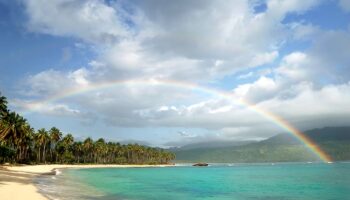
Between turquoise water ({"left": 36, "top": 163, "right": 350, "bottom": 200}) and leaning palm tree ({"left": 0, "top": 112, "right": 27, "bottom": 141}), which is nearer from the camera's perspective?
turquoise water ({"left": 36, "top": 163, "right": 350, "bottom": 200})

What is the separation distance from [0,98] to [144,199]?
67.0 m

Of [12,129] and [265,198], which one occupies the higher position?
[12,129]

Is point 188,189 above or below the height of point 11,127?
below

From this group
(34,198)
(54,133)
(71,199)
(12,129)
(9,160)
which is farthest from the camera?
(54,133)

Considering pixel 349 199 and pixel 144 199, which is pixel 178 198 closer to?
pixel 144 199

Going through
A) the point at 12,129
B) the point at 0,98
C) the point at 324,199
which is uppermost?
the point at 0,98

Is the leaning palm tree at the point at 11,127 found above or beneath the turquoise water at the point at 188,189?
above

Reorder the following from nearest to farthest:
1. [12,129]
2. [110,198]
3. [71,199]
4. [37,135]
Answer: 1. [71,199]
2. [110,198]
3. [12,129]
4. [37,135]

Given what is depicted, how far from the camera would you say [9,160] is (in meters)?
154

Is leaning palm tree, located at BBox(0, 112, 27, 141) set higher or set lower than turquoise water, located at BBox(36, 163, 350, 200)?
higher

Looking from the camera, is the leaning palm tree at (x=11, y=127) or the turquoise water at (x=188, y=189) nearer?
the turquoise water at (x=188, y=189)

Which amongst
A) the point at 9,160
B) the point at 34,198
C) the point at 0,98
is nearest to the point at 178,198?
the point at 34,198

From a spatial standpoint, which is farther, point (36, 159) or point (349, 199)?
point (36, 159)

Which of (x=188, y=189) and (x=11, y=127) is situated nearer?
(x=188, y=189)
